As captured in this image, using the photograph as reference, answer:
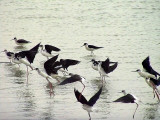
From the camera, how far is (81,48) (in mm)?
18531

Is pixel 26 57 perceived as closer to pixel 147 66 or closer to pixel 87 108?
pixel 147 66

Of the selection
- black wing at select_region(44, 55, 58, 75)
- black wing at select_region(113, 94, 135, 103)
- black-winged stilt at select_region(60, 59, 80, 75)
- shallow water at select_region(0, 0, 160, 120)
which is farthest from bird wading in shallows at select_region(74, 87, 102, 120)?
black-winged stilt at select_region(60, 59, 80, 75)

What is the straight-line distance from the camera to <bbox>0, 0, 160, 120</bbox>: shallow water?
11.4 meters

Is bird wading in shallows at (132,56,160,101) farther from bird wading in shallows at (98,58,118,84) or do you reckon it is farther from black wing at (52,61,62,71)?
black wing at (52,61,62,71)

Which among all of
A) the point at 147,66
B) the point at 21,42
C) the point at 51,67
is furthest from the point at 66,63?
the point at 21,42

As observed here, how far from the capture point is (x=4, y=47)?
1883 centimetres

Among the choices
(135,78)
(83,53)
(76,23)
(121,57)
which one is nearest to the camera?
(135,78)

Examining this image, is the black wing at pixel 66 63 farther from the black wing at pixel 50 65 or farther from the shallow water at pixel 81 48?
the black wing at pixel 50 65

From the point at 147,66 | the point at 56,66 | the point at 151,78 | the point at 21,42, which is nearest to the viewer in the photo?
the point at 151,78

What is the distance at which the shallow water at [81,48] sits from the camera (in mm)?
11367

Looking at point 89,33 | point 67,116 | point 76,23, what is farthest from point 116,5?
point 67,116

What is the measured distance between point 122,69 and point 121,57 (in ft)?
5.57

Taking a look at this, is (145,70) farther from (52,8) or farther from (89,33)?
(52,8)

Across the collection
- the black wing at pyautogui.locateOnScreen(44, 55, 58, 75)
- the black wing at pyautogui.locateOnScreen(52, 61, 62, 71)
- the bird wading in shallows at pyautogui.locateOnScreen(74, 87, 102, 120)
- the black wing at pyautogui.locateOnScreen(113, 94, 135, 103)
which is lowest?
the black wing at pyautogui.locateOnScreen(52, 61, 62, 71)
